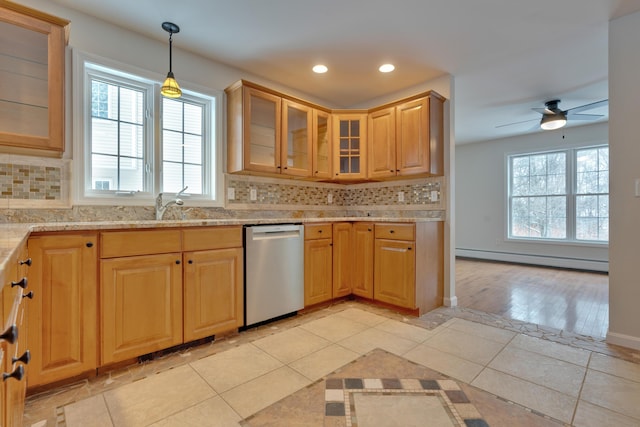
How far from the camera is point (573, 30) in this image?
248cm

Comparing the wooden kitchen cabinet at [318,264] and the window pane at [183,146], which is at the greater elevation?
the window pane at [183,146]

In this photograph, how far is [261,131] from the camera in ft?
9.70

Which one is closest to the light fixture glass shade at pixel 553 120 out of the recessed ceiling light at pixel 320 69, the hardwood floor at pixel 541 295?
the hardwood floor at pixel 541 295

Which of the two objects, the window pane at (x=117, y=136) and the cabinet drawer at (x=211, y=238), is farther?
the window pane at (x=117, y=136)

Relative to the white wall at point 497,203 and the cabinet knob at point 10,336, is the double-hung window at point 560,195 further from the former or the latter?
the cabinet knob at point 10,336

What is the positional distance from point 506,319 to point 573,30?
2.48 meters

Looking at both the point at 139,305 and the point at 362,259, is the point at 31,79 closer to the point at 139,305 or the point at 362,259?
the point at 139,305

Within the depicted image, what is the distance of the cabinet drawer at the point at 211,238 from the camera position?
2.10m

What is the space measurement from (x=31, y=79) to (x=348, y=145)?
2728mm

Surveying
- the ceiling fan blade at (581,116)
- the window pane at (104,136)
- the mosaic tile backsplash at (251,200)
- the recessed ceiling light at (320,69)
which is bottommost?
the mosaic tile backsplash at (251,200)

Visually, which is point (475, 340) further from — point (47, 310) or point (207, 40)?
point (207, 40)

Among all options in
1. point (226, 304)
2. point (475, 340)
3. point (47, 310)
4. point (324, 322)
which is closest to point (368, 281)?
point (324, 322)

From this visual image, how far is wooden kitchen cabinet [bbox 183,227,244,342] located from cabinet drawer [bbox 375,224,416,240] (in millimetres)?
1384

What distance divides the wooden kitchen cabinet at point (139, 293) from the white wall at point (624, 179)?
3147mm
